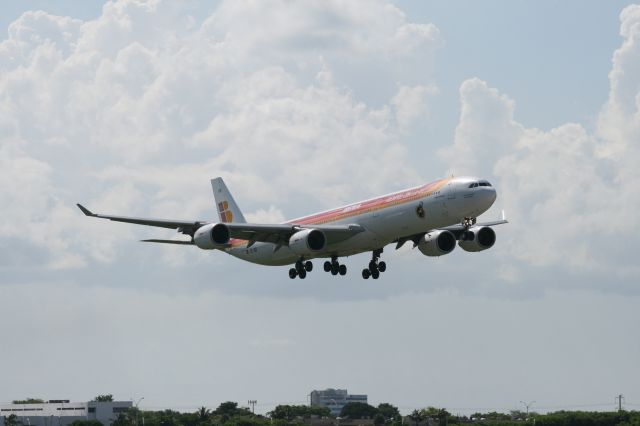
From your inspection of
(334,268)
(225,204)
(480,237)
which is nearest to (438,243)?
(480,237)

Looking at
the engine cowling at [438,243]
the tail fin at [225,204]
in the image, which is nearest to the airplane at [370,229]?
the engine cowling at [438,243]

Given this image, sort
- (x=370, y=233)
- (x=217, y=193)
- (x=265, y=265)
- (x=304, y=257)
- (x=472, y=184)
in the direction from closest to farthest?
1. (x=472, y=184)
2. (x=370, y=233)
3. (x=304, y=257)
4. (x=265, y=265)
5. (x=217, y=193)

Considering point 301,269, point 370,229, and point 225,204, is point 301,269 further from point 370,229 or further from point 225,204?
point 225,204

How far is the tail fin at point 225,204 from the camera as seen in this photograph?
11876cm

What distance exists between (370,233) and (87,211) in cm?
2223

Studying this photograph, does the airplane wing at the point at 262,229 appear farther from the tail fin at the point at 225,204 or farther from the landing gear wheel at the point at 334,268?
the tail fin at the point at 225,204

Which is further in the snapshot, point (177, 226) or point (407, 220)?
point (177, 226)

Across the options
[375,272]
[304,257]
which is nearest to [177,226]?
Result: [304,257]

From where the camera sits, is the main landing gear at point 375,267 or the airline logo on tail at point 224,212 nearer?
the main landing gear at point 375,267

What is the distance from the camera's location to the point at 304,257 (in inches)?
3866

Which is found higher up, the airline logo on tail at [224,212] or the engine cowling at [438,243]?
the airline logo on tail at [224,212]

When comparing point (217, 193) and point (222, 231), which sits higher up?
point (217, 193)

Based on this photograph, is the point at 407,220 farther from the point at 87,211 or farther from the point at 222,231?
the point at 87,211

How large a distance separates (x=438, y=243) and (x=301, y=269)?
12.9 meters
